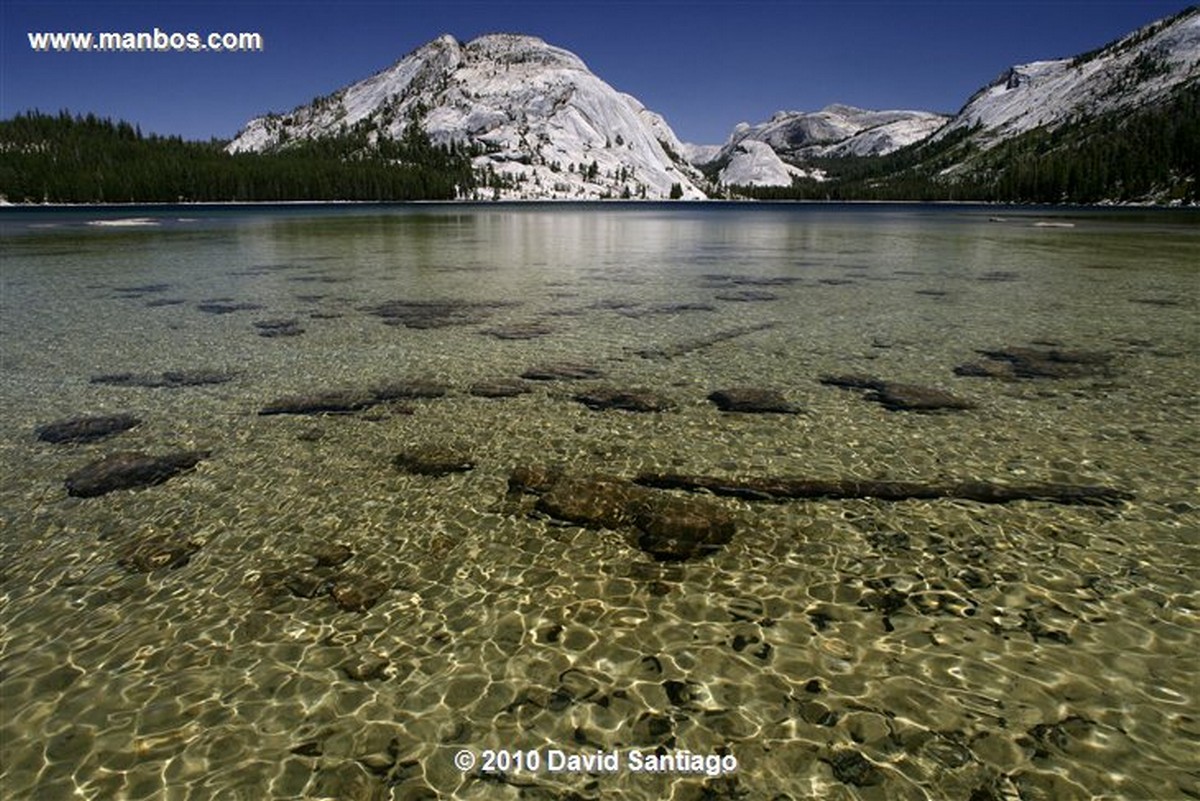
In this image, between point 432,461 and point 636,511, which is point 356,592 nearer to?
point 432,461

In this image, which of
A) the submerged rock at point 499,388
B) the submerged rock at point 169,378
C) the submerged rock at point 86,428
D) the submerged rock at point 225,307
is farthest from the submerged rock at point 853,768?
the submerged rock at point 225,307

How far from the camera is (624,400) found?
16422 mm

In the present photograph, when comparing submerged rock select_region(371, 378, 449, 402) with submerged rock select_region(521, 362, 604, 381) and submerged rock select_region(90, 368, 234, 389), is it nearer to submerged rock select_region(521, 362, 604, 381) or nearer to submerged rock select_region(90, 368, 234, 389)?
submerged rock select_region(521, 362, 604, 381)

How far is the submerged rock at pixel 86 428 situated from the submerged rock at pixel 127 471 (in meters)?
1.72

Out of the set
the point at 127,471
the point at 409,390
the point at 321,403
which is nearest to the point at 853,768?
the point at 127,471

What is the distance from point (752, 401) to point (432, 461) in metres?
7.96

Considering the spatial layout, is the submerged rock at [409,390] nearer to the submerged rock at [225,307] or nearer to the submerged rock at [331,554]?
A: the submerged rock at [331,554]

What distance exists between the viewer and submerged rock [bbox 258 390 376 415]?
51.5 ft

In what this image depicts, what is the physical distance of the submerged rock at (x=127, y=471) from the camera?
1156 cm

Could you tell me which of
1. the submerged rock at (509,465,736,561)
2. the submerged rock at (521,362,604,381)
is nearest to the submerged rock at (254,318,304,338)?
the submerged rock at (521,362,604,381)

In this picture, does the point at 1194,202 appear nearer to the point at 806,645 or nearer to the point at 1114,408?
the point at 1114,408

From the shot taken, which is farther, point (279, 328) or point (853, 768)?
point (279, 328)

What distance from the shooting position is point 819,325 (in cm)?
2517

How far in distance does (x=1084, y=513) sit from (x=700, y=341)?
1359 centimetres
